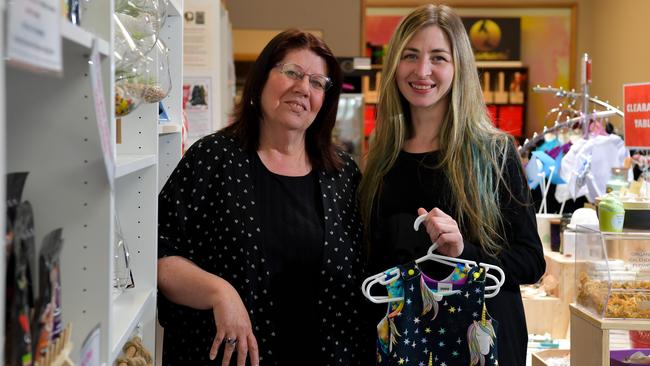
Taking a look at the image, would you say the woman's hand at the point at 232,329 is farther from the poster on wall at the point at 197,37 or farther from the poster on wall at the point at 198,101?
the poster on wall at the point at 197,37

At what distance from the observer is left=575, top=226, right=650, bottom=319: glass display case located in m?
3.04

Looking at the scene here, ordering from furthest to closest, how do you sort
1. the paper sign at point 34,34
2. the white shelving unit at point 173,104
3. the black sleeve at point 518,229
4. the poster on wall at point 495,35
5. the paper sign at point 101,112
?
the poster on wall at point 495,35, the white shelving unit at point 173,104, the black sleeve at point 518,229, the paper sign at point 101,112, the paper sign at point 34,34

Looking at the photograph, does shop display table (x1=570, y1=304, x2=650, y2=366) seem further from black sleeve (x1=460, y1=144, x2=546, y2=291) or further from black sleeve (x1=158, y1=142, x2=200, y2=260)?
black sleeve (x1=158, y1=142, x2=200, y2=260)

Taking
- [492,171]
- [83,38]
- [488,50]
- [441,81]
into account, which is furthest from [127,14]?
[488,50]

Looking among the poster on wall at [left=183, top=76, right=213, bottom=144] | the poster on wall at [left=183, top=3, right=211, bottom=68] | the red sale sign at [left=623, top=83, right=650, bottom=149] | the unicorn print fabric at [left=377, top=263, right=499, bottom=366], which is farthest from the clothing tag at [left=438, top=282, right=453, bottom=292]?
the poster on wall at [left=183, top=3, right=211, bottom=68]

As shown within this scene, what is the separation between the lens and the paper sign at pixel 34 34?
870 millimetres

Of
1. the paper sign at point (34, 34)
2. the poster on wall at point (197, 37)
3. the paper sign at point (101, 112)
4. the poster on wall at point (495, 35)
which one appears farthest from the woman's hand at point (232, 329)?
the poster on wall at point (495, 35)

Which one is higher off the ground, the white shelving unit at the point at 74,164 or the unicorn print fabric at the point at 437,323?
the white shelving unit at the point at 74,164

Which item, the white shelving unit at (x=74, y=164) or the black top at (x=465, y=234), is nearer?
the white shelving unit at (x=74, y=164)

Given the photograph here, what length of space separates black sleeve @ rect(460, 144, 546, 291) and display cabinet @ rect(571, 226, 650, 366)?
82 cm

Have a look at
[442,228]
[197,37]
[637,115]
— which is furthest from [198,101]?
[442,228]

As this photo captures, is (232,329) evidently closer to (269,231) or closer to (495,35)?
(269,231)

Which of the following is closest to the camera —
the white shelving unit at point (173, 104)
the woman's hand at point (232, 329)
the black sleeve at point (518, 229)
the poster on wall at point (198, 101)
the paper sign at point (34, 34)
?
the paper sign at point (34, 34)

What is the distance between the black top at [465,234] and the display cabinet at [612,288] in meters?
0.80
